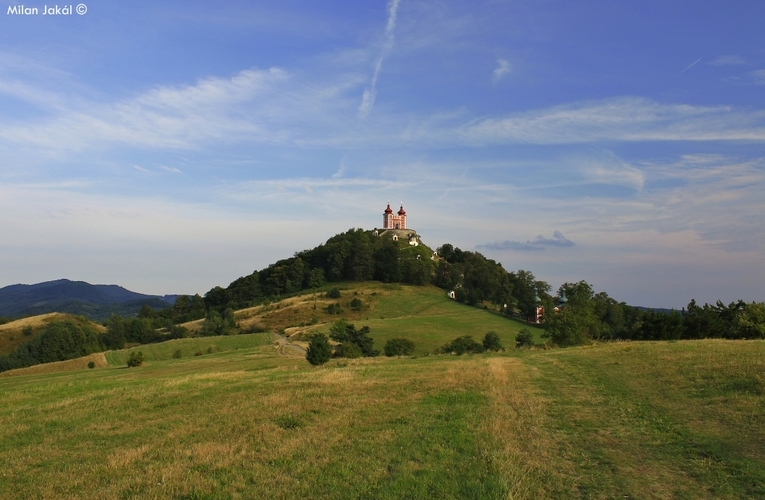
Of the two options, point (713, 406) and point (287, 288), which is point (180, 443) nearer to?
point (713, 406)

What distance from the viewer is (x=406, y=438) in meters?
12.6

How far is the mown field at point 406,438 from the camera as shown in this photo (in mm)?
9273

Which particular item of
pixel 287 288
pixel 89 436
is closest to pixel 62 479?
pixel 89 436

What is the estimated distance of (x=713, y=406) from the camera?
15766 mm

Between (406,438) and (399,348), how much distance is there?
200 feet

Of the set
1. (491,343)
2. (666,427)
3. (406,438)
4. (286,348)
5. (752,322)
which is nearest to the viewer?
(406,438)

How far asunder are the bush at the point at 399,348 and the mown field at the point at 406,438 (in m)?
46.0

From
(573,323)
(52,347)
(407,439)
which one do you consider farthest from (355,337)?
(407,439)

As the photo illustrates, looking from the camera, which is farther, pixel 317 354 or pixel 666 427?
pixel 317 354

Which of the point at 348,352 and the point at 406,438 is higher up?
the point at 406,438

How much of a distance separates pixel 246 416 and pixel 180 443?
3387 mm

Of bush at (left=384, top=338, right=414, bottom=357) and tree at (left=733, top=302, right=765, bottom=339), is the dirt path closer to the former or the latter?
bush at (left=384, top=338, right=414, bottom=357)

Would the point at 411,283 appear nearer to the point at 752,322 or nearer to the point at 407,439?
the point at 752,322

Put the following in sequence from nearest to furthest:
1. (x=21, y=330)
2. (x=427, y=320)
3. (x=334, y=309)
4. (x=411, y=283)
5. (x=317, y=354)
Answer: (x=317, y=354) < (x=427, y=320) < (x=334, y=309) < (x=21, y=330) < (x=411, y=283)
